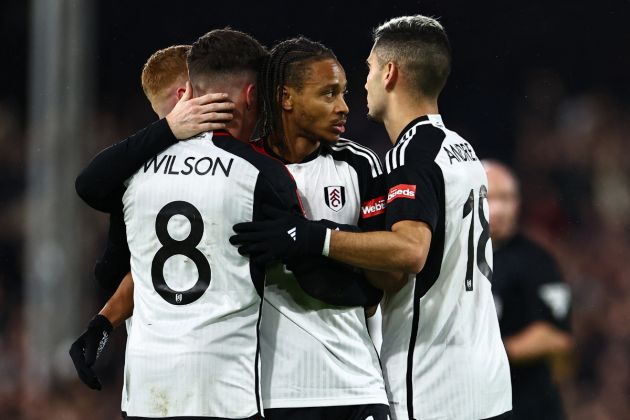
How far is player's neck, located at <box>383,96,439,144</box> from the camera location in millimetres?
3969

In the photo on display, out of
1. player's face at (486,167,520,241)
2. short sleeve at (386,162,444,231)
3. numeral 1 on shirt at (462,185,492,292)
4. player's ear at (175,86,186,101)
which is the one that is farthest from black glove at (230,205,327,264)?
player's face at (486,167,520,241)

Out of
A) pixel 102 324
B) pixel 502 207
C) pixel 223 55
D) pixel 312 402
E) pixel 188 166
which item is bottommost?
pixel 312 402

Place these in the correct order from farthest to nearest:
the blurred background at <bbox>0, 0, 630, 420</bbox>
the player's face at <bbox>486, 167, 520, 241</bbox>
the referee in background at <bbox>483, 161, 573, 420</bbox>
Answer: the blurred background at <bbox>0, 0, 630, 420</bbox>, the player's face at <bbox>486, 167, 520, 241</bbox>, the referee in background at <bbox>483, 161, 573, 420</bbox>

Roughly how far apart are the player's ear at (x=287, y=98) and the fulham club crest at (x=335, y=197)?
327 mm

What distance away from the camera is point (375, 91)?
13.3 feet

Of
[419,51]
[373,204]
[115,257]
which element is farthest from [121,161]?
[419,51]

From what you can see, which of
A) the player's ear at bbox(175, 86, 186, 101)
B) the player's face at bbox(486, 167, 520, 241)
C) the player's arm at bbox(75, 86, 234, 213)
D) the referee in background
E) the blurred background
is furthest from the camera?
the blurred background

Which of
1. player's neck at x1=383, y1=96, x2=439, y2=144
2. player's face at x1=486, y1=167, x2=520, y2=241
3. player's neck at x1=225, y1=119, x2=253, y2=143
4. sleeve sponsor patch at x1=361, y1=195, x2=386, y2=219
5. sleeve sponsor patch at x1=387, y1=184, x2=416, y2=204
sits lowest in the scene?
player's face at x1=486, y1=167, x2=520, y2=241

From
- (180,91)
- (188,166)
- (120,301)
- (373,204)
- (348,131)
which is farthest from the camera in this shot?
(348,131)

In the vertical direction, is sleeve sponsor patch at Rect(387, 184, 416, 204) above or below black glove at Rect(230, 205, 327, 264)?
above

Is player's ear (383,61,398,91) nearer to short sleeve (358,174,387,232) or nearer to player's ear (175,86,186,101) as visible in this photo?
short sleeve (358,174,387,232)

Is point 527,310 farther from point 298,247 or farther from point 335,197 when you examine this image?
point 298,247

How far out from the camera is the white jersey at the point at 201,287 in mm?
3479

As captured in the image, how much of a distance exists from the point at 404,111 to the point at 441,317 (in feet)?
2.50
